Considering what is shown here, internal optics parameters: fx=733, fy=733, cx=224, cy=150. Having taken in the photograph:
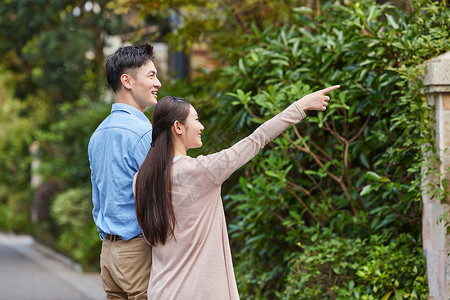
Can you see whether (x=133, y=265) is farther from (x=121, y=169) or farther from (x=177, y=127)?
(x=177, y=127)

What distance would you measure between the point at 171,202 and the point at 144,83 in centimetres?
73

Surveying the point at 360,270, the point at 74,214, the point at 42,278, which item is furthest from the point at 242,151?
the point at 74,214

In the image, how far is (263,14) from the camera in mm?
8891

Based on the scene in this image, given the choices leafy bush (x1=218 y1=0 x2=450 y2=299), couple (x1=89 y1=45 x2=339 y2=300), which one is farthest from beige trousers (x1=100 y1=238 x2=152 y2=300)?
leafy bush (x1=218 y1=0 x2=450 y2=299)

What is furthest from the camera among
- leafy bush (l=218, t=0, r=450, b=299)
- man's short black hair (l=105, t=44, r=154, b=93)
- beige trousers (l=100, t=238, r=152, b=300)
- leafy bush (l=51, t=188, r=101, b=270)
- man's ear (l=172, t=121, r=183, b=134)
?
leafy bush (l=51, t=188, r=101, b=270)

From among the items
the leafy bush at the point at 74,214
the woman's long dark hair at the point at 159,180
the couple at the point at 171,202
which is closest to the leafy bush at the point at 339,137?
the couple at the point at 171,202

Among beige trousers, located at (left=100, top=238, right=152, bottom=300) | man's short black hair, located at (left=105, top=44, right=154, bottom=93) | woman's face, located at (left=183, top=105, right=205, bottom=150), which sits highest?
man's short black hair, located at (left=105, top=44, right=154, bottom=93)

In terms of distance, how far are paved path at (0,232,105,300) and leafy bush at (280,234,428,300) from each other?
4257 mm

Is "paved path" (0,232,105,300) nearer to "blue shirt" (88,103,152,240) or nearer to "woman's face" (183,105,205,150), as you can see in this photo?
"blue shirt" (88,103,152,240)

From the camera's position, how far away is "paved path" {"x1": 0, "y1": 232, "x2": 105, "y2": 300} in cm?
980

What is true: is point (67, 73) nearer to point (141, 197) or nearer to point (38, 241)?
point (38, 241)

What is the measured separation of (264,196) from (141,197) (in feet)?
9.30

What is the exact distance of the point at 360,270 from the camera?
17.2 ft

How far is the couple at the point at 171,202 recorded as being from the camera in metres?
3.15
